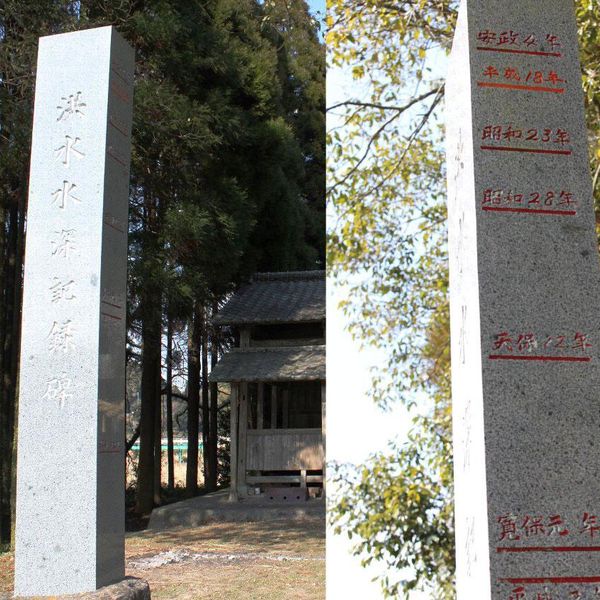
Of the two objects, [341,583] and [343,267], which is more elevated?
[343,267]

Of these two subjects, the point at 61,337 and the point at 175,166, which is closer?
the point at 61,337

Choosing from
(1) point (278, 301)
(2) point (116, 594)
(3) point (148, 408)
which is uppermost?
(1) point (278, 301)

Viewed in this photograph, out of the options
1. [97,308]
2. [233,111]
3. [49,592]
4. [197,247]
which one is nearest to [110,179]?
[97,308]

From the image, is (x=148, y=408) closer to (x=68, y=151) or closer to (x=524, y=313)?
(x=68, y=151)

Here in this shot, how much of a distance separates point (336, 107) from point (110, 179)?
1.20 metres

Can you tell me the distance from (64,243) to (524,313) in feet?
7.24

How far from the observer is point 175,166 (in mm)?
8555

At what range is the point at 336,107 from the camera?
3.78 m

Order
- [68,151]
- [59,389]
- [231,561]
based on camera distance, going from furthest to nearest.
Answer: [231,561] < [68,151] < [59,389]

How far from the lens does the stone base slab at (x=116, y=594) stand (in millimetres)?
3113

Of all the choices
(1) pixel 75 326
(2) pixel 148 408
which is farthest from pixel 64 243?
(2) pixel 148 408

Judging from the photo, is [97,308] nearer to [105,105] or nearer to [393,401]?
[105,105]

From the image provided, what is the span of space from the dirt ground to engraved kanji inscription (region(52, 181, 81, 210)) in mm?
2900

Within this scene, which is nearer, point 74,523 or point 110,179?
point 74,523
